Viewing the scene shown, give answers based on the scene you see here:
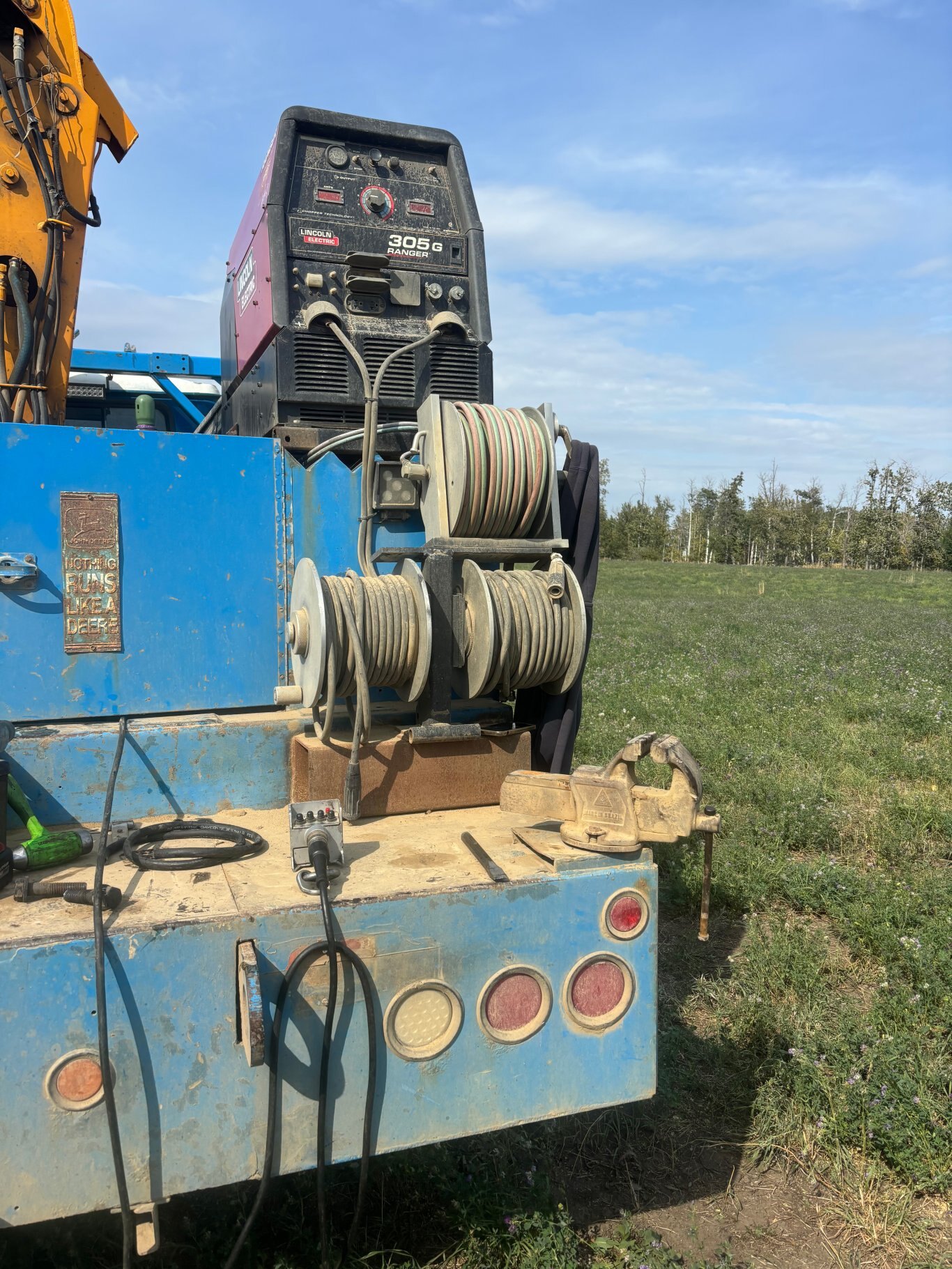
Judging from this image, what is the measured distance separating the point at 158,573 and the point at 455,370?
1.30 metres

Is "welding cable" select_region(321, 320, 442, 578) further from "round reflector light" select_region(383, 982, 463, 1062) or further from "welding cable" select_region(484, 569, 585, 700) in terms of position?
"round reflector light" select_region(383, 982, 463, 1062)

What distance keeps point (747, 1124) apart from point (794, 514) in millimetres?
67686

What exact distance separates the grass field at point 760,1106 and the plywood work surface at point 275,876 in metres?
1.01

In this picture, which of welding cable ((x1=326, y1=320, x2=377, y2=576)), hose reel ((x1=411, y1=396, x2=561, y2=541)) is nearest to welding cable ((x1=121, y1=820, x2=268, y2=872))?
welding cable ((x1=326, y1=320, x2=377, y2=576))

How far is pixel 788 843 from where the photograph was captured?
212 inches

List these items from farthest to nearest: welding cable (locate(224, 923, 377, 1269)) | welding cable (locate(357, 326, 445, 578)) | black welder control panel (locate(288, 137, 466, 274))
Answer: black welder control panel (locate(288, 137, 466, 274)) < welding cable (locate(357, 326, 445, 578)) < welding cable (locate(224, 923, 377, 1269))

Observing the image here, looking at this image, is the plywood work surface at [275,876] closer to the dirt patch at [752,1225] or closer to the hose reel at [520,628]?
the hose reel at [520,628]

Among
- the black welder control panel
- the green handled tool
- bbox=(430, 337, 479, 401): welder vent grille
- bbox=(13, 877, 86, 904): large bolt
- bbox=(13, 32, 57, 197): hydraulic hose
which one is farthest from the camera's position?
bbox=(430, 337, 479, 401): welder vent grille

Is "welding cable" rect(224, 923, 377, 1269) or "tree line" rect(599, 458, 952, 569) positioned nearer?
"welding cable" rect(224, 923, 377, 1269)

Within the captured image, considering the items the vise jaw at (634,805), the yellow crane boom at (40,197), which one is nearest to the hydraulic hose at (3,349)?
the yellow crane boom at (40,197)

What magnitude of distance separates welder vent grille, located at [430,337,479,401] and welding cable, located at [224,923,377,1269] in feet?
6.53

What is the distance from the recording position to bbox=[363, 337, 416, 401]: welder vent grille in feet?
11.0

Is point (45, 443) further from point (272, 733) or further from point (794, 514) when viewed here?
point (794, 514)

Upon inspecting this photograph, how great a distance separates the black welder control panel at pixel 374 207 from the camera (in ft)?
10.9
